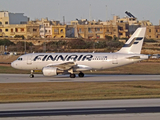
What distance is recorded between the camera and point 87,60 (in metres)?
40.1

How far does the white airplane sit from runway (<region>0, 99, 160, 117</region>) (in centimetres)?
1824

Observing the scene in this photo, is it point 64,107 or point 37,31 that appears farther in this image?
point 37,31

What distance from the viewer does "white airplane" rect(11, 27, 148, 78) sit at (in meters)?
39.0

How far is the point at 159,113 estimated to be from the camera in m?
16.5

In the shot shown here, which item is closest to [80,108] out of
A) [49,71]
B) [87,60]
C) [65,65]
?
[49,71]

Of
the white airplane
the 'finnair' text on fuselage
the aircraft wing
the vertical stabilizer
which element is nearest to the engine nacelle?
the white airplane

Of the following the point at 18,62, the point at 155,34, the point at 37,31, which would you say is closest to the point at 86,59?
the point at 18,62

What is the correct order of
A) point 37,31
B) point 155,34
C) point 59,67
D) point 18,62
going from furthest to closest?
1. point 155,34
2. point 37,31
3. point 18,62
4. point 59,67

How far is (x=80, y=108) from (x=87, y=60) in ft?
72.0

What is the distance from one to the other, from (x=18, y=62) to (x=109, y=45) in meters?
57.3

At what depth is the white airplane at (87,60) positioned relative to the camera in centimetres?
3905

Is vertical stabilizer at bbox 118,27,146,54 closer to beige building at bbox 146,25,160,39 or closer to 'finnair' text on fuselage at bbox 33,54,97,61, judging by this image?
'finnair' text on fuselage at bbox 33,54,97,61

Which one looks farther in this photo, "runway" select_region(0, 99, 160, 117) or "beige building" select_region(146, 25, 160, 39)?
"beige building" select_region(146, 25, 160, 39)

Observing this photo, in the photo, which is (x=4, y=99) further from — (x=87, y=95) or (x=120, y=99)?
(x=120, y=99)
